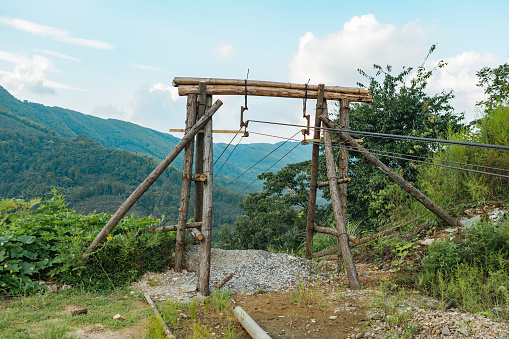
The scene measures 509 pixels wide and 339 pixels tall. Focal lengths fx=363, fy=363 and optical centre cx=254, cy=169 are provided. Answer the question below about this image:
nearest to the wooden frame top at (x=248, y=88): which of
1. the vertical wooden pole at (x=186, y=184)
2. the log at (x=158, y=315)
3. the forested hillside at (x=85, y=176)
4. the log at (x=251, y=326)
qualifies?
the vertical wooden pole at (x=186, y=184)

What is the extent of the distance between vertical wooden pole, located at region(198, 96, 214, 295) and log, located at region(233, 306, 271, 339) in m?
1.48

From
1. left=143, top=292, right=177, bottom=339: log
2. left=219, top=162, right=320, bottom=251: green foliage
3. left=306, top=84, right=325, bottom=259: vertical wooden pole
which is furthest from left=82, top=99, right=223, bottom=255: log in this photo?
left=219, top=162, right=320, bottom=251: green foliage

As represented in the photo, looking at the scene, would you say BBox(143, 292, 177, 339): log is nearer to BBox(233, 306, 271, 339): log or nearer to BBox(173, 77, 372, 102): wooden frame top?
BBox(233, 306, 271, 339): log

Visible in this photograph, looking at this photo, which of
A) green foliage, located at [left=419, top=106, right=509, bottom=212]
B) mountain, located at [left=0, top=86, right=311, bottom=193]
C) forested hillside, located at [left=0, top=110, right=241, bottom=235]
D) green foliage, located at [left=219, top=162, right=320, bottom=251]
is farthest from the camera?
mountain, located at [left=0, top=86, right=311, bottom=193]

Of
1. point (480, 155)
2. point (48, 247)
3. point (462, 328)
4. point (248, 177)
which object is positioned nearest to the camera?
point (462, 328)

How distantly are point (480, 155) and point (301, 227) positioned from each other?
9.50m

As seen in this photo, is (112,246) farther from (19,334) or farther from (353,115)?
(353,115)

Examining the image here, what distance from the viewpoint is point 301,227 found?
1563 centimetres

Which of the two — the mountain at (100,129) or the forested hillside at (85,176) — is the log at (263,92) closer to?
the forested hillside at (85,176)

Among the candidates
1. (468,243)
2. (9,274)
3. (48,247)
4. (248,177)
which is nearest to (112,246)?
(48,247)

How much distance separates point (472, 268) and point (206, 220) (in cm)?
408

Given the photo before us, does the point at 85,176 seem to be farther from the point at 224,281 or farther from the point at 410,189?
the point at 410,189

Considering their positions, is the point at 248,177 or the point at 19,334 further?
the point at 248,177

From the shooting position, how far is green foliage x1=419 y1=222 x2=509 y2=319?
4922mm
